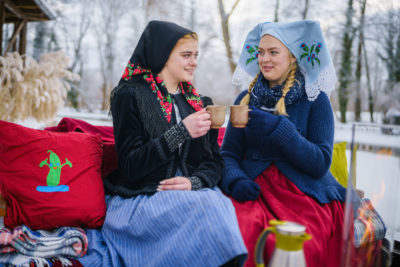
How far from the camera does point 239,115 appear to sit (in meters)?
1.49

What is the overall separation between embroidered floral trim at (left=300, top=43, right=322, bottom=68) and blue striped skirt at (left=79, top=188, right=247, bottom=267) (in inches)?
35.0

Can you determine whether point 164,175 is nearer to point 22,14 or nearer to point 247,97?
point 247,97

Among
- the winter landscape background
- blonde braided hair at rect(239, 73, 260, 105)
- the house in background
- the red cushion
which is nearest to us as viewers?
blonde braided hair at rect(239, 73, 260, 105)

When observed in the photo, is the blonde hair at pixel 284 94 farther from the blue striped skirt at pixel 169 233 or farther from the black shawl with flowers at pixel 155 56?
the blue striped skirt at pixel 169 233

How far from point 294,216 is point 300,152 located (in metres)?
0.31

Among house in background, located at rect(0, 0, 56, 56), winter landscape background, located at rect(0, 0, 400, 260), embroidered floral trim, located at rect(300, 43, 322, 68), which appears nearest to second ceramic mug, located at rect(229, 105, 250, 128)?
embroidered floral trim, located at rect(300, 43, 322, 68)

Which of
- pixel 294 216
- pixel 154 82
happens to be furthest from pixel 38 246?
pixel 294 216

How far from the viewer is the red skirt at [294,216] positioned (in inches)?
56.2

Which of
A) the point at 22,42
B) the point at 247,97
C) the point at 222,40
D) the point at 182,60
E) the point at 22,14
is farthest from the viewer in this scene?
the point at 22,42

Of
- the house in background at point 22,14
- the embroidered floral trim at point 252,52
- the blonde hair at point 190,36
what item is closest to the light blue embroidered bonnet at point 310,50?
the embroidered floral trim at point 252,52

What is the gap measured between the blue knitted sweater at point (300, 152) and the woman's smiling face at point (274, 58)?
7.3 inches

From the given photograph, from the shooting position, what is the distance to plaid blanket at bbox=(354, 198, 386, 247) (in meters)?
1.11

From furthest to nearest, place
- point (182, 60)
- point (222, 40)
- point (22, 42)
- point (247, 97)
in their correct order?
point (22, 42), point (222, 40), point (247, 97), point (182, 60)

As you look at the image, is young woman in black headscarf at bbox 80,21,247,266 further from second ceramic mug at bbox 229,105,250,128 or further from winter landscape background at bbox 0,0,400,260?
winter landscape background at bbox 0,0,400,260
